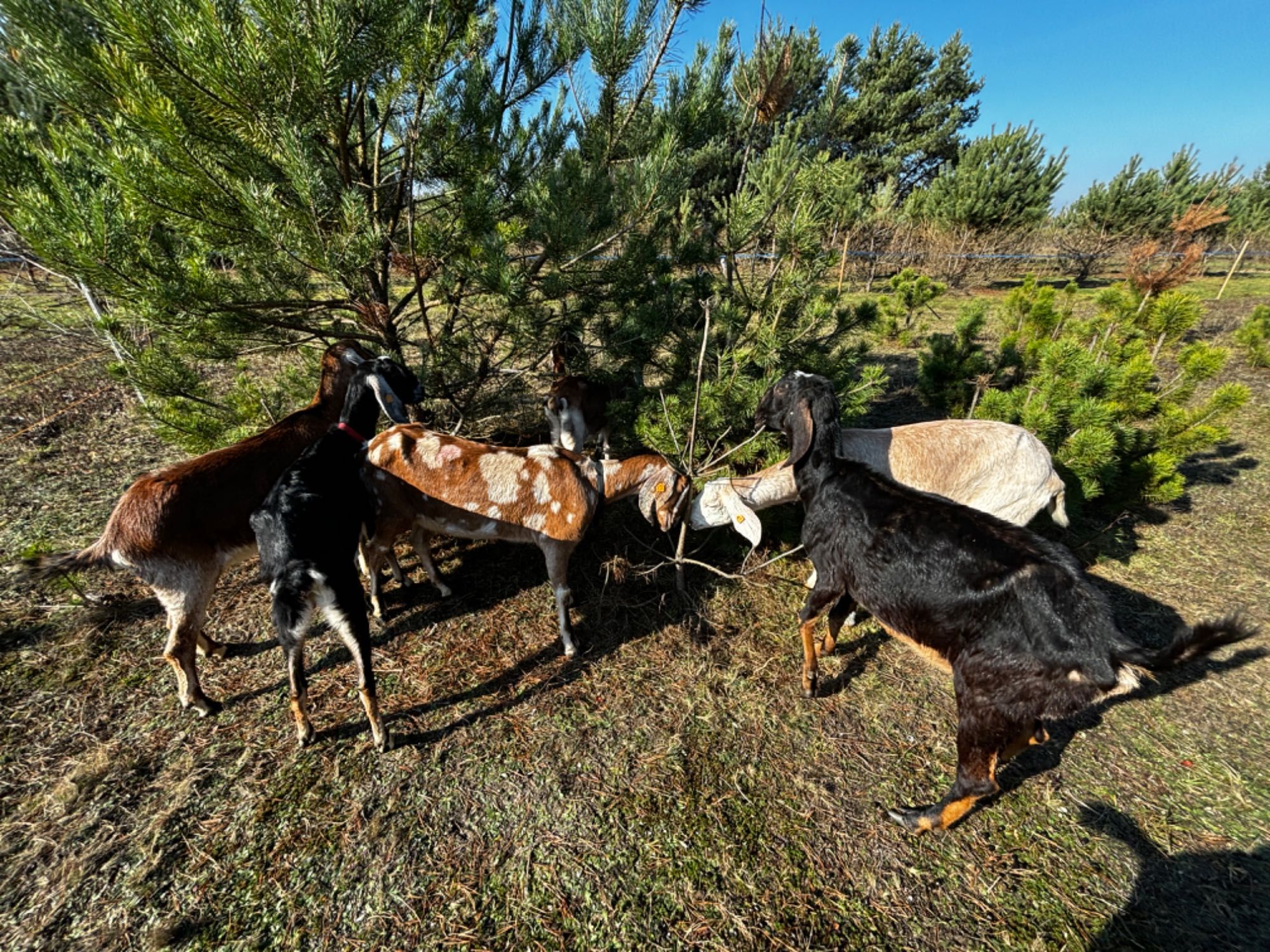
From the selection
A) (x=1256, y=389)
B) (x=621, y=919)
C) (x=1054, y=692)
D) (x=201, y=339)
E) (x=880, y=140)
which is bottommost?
(x=621, y=919)

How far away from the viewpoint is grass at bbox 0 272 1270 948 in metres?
2.32

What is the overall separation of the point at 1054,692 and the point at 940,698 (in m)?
1.35

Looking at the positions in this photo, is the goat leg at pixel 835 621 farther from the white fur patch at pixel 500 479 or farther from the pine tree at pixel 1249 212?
the pine tree at pixel 1249 212

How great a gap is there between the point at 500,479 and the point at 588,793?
2123 millimetres

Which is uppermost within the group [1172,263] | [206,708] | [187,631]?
[1172,263]

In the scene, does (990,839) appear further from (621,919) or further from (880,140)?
(880,140)

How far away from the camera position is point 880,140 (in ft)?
74.3

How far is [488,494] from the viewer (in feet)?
12.0

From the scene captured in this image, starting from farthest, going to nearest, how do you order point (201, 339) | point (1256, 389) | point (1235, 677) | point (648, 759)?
1. point (1256, 389)
2. point (1235, 677)
3. point (201, 339)
4. point (648, 759)

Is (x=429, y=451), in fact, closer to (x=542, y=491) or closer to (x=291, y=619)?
(x=542, y=491)

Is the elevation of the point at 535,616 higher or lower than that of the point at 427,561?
lower

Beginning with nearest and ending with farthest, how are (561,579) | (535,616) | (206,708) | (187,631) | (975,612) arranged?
(975,612) < (187,631) < (206,708) < (561,579) < (535,616)

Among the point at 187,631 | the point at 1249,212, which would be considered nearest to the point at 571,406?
the point at 187,631

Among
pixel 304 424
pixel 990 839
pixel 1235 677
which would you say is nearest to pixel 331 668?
pixel 304 424
